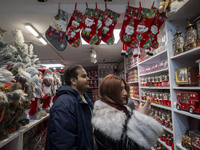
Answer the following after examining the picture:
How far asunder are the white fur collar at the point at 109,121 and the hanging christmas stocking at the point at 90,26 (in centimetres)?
126

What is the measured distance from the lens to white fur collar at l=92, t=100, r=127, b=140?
92 centimetres

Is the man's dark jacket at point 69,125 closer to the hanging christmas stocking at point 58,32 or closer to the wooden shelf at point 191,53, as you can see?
the hanging christmas stocking at point 58,32

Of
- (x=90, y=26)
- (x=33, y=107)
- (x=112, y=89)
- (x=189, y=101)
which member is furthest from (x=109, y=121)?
(x=90, y=26)

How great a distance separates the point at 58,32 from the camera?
195 cm

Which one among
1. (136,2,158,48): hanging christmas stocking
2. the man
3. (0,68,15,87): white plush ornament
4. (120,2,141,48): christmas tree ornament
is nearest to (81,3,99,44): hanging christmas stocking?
(120,2,141,48): christmas tree ornament

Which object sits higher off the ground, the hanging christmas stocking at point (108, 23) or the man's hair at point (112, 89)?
the hanging christmas stocking at point (108, 23)

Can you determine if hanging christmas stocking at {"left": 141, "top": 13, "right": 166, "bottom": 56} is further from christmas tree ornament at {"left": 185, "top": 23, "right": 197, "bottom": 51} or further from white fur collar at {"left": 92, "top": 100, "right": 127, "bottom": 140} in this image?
white fur collar at {"left": 92, "top": 100, "right": 127, "bottom": 140}

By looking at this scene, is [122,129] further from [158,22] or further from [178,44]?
[158,22]

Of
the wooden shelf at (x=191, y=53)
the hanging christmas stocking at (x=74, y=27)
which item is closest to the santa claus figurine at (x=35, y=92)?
the hanging christmas stocking at (x=74, y=27)

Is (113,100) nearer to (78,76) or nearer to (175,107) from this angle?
(78,76)

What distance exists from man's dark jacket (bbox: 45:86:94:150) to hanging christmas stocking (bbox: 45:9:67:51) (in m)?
0.89

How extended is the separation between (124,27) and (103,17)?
0.38 metres

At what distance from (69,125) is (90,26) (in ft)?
4.98

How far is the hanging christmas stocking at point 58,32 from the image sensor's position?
190 cm
